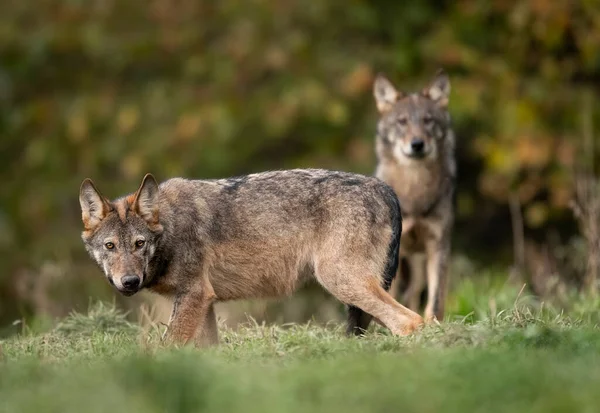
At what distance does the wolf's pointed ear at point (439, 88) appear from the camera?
1209cm

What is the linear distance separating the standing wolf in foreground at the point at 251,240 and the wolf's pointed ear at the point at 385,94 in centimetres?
371

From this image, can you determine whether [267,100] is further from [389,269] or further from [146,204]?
[146,204]

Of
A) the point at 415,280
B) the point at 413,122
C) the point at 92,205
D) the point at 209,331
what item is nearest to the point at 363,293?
the point at 209,331

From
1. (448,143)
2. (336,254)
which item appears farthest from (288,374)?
(448,143)

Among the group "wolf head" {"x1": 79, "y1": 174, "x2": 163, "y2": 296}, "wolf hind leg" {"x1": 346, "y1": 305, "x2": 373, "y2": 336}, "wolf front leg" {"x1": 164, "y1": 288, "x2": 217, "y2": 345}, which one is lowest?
"wolf hind leg" {"x1": 346, "y1": 305, "x2": 373, "y2": 336}

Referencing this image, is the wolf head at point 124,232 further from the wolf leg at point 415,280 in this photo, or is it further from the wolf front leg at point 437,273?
the wolf leg at point 415,280

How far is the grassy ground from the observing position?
5316mm

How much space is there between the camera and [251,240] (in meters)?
8.42

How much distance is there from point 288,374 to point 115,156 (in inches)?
542

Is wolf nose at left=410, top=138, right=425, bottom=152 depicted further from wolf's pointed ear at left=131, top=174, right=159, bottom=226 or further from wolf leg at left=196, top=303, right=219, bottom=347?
wolf's pointed ear at left=131, top=174, right=159, bottom=226

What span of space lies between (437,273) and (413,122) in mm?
1687

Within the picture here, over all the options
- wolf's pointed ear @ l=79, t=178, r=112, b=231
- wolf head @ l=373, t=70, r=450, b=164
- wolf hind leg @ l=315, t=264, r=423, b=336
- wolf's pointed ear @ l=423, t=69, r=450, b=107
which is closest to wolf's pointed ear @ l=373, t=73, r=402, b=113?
wolf head @ l=373, t=70, r=450, b=164

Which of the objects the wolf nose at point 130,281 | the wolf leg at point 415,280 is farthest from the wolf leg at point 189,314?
the wolf leg at point 415,280

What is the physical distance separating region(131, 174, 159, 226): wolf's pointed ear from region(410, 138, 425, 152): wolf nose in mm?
4115
